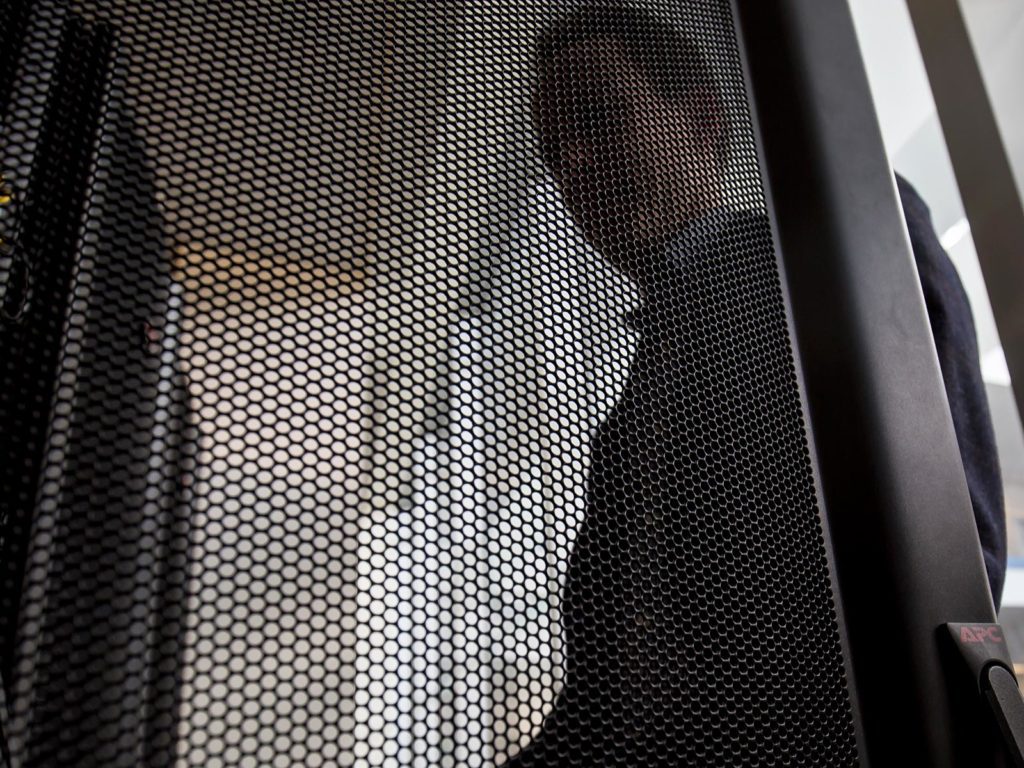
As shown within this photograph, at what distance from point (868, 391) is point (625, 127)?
0.18 meters

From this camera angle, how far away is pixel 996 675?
0.33m

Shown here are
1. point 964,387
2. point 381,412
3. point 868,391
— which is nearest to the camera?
point 381,412

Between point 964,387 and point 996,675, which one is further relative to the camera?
point 964,387

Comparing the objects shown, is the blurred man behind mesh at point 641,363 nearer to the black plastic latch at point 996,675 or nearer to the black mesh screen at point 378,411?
the black mesh screen at point 378,411

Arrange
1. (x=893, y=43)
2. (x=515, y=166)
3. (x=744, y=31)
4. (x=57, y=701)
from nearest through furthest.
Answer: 1. (x=57, y=701)
2. (x=515, y=166)
3. (x=744, y=31)
4. (x=893, y=43)

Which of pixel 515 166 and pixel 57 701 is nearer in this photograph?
pixel 57 701

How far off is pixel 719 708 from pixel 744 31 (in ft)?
→ 1.22

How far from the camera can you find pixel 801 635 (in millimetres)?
325

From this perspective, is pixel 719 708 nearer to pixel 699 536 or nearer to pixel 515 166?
pixel 699 536

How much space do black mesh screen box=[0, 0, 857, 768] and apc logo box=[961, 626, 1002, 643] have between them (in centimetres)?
6

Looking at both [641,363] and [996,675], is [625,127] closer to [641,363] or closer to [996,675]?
[641,363]

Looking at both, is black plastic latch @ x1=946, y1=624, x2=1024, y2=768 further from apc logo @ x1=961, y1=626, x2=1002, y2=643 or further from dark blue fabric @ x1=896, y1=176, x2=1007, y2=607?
dark blue fabric @ x1=896, y1=176, x2=1007, y2=607

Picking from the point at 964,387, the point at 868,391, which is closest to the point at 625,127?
the point at 868,391

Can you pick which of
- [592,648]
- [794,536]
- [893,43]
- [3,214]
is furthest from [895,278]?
[893,43]
